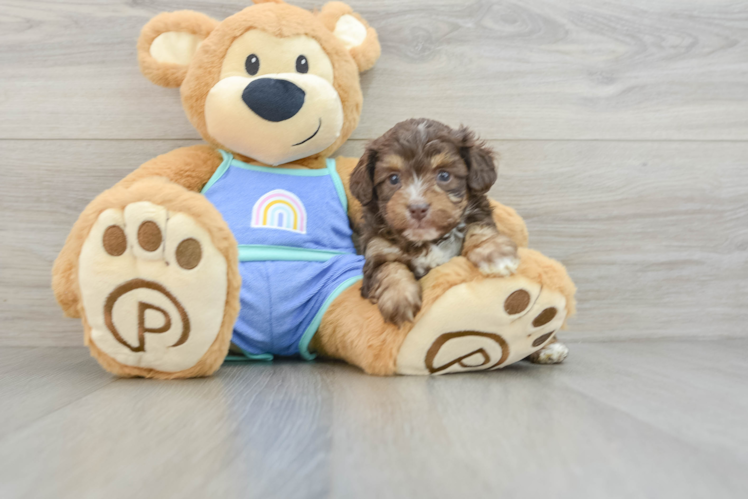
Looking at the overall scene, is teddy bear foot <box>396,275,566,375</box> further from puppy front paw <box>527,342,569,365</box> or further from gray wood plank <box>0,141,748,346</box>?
gray wood plank <box>0,141,748,346</box>

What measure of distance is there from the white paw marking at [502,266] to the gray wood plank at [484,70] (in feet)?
2.66

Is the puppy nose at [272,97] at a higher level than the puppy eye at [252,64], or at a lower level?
lower

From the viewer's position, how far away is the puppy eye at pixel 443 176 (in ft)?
4.31

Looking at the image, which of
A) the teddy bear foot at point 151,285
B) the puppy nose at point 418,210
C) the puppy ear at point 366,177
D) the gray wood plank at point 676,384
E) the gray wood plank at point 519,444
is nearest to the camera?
the gray wood plank at point 519,444

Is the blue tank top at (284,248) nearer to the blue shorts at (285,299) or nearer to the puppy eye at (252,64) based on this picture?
the blue shorts at (285,299)

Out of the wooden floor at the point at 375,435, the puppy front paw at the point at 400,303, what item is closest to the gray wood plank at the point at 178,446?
Answer: the wooden floor at the point at 375,435

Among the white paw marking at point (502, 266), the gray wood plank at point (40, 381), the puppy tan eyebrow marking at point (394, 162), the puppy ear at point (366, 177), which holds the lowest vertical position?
the gray wood plank at point (40, 381)

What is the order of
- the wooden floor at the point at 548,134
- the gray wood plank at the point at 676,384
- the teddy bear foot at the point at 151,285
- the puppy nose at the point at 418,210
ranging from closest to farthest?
the gray wood plank at the point at 676,384 < the teddy bear foot at the point at 151,285 < the puppy nose at the point at 418,210 < the wooden floor at the point at 548,134

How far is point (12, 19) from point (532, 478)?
7.05 ft

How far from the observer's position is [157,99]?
1.84 meters

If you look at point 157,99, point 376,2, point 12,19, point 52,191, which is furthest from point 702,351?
point 12,19

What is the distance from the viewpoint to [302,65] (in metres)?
1.56

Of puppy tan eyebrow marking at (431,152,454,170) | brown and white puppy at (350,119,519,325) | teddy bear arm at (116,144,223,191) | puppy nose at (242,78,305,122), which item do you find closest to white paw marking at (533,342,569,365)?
brown and white puppy at (350,119,519,325)

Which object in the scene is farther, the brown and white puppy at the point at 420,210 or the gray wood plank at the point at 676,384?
the brown and white puppy at the point at 420,210
